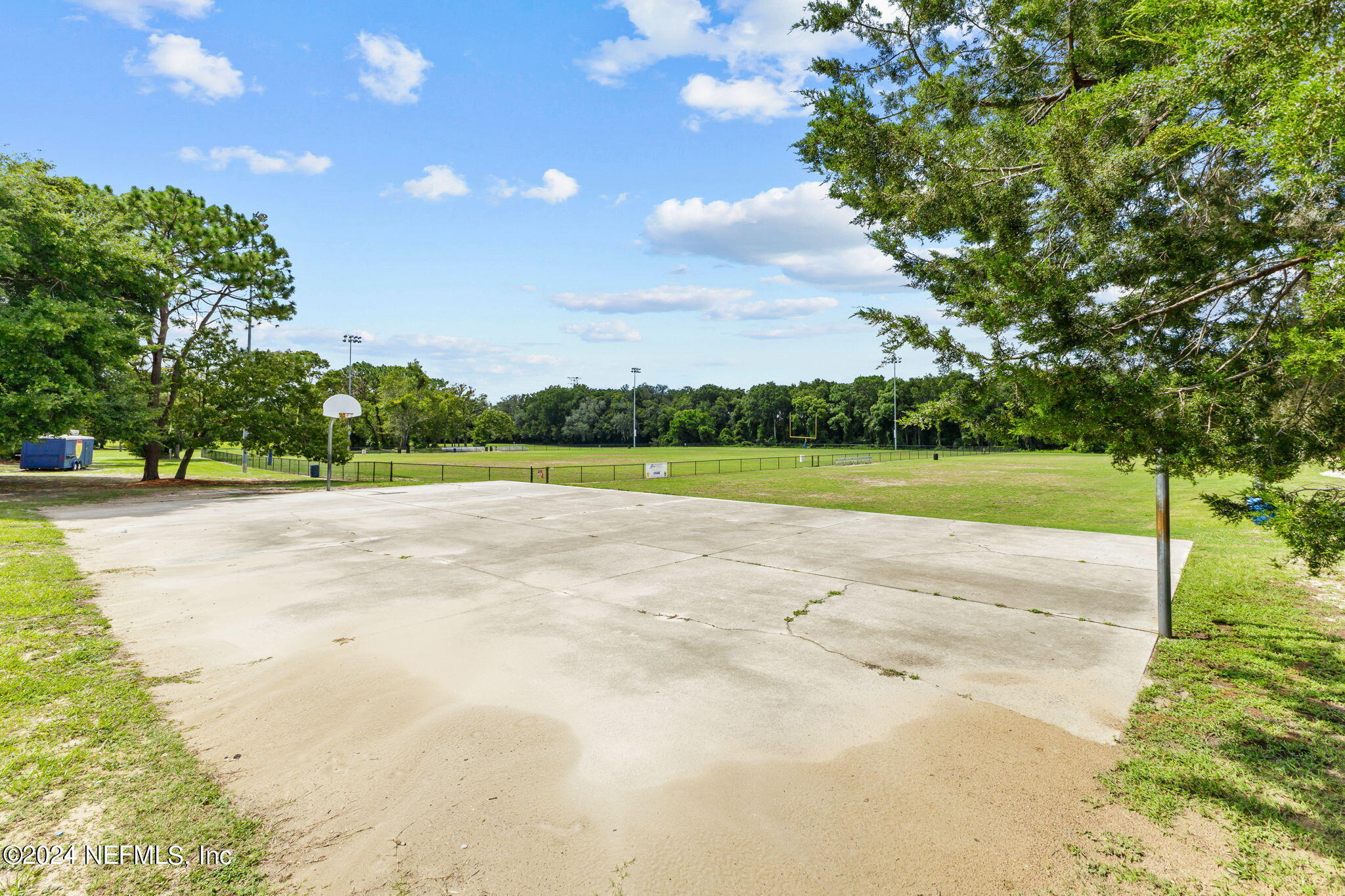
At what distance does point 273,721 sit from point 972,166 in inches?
301

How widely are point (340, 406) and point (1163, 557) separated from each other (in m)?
28.4

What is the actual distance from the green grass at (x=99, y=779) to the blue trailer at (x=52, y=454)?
118 ft

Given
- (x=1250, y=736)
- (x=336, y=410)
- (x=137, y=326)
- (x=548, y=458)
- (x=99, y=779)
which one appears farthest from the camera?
(x=548, y=458)

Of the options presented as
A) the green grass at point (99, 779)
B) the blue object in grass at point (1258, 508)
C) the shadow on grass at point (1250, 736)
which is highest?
the blue object in grass at point (1258, 508)

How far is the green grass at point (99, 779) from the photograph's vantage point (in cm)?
291

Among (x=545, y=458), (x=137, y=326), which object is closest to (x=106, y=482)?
(x=137, y=326)

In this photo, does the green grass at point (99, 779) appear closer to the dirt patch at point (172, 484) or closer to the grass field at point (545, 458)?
the dirt patch at point (172, 484)

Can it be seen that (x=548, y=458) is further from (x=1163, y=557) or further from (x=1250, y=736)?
(x=1250, y=736)

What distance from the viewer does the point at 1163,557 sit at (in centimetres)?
651

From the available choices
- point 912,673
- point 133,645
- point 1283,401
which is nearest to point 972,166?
point 1283,401

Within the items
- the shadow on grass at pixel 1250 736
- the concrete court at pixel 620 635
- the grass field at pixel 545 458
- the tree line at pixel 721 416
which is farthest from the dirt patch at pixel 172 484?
the tree line at pixel 721 416

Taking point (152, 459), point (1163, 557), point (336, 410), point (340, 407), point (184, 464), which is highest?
point (340, 407)

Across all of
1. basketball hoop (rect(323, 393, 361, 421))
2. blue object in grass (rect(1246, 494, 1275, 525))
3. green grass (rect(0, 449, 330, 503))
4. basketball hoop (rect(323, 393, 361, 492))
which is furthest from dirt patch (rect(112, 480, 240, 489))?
blue object in grass (rect(1246, 494, 1275, 525))

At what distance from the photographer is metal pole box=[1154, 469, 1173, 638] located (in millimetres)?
6371
